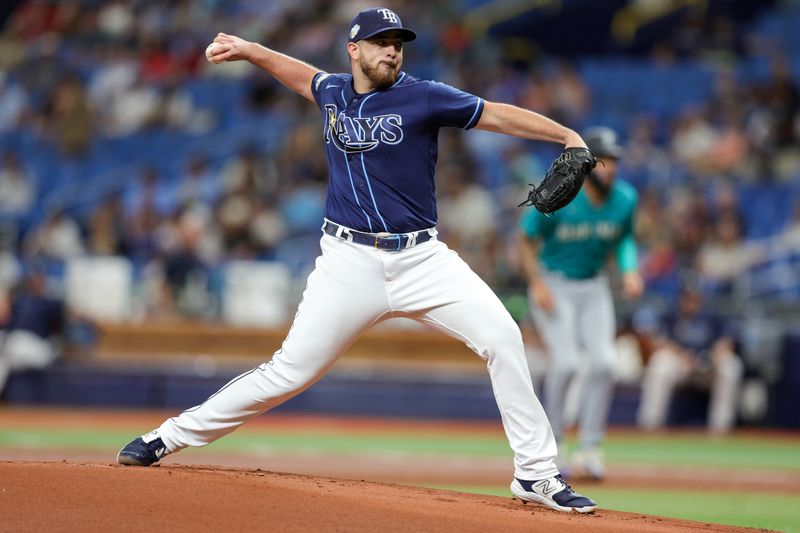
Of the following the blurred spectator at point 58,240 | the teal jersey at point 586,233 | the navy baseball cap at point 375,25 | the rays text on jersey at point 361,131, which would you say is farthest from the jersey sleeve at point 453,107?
the blurred spectator at point 58,240

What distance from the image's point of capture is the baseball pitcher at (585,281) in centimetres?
927

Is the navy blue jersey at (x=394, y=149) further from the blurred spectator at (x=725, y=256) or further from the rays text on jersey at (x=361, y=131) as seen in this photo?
the blurred spectator at (x=725, y=256)

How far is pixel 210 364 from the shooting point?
1612cm

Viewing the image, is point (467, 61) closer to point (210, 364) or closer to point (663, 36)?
point (663, 36)

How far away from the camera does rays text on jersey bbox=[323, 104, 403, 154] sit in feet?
19.5

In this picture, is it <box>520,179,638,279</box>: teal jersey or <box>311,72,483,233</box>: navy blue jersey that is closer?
<box>311,72,483,233</box>: navy blue jersey

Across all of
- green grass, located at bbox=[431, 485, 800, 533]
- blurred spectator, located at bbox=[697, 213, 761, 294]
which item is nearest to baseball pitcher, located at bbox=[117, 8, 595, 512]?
green grass, located at bbox=[431, 485, 800, 533]

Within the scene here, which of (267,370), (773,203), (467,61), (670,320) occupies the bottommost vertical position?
(267,370)

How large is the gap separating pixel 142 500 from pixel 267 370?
897mm

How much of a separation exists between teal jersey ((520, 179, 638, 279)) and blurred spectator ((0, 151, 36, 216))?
12.6 meters

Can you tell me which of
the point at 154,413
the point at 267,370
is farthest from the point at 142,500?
the point at 154,413

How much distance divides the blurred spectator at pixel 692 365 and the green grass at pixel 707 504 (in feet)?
19.5

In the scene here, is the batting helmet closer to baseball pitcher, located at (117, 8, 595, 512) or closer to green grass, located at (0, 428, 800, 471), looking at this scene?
baseball pitcher, located at (117, 8, 595, 512)

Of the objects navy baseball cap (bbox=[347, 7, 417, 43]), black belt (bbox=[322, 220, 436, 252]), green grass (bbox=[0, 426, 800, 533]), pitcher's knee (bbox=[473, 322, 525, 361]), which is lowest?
green grass (bbox=[0, 426, 800, 533])
